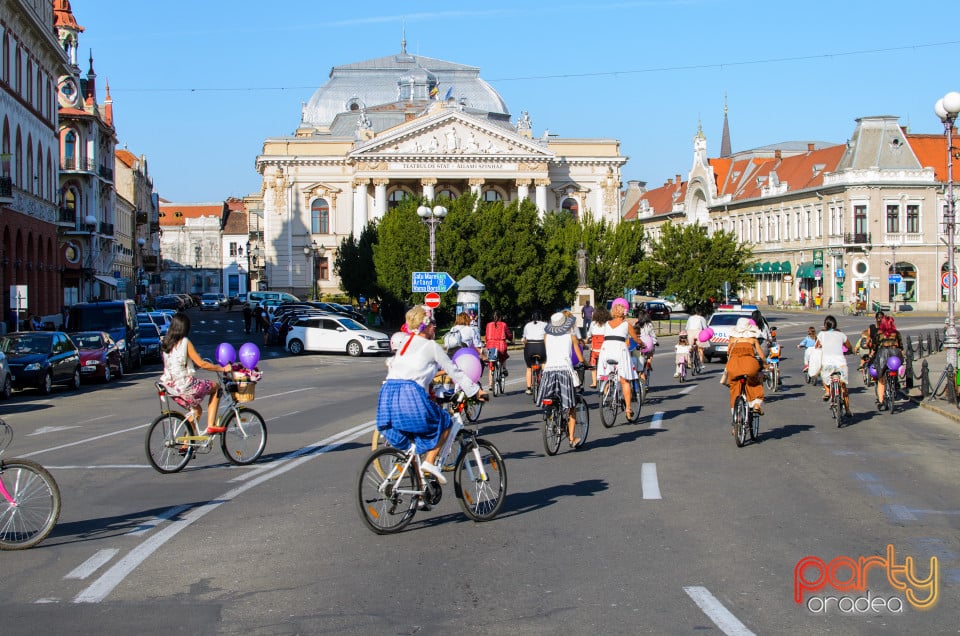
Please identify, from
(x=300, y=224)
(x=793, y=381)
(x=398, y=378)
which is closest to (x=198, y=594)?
(x=398, y=378)

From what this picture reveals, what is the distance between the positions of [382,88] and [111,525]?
98.9 meters

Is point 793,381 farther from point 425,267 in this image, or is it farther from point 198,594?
point 425,267

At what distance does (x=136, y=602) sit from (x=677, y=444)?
9.28 m

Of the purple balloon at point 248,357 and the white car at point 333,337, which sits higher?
the purple balloon at point 248,357

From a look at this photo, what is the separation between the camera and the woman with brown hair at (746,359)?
48.1 feet

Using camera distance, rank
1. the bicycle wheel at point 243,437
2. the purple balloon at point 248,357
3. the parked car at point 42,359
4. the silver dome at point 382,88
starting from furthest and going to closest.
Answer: the silver dome at point 382,88, the parked car at point 42,359, the purple balloon at point 248,357, the bicycle wheel at point 243,437

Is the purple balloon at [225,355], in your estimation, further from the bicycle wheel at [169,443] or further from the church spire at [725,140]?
the church spire at [725,140]

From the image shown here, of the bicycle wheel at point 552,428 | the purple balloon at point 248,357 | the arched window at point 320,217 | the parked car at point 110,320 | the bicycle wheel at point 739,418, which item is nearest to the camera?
the purple balloon at point 248,357

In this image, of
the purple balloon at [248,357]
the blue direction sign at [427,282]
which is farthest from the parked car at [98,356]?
the purple balloon at [248,357]

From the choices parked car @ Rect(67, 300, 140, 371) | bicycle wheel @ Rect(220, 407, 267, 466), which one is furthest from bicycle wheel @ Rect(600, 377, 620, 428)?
parked car @ Rect(67, 300, 140, 371)

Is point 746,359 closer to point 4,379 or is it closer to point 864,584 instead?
point 864,584

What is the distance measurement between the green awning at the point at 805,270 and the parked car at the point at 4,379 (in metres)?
70.3

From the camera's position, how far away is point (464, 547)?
8.55m

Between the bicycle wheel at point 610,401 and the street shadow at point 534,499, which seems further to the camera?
the bicycle wheel at point 610,401
